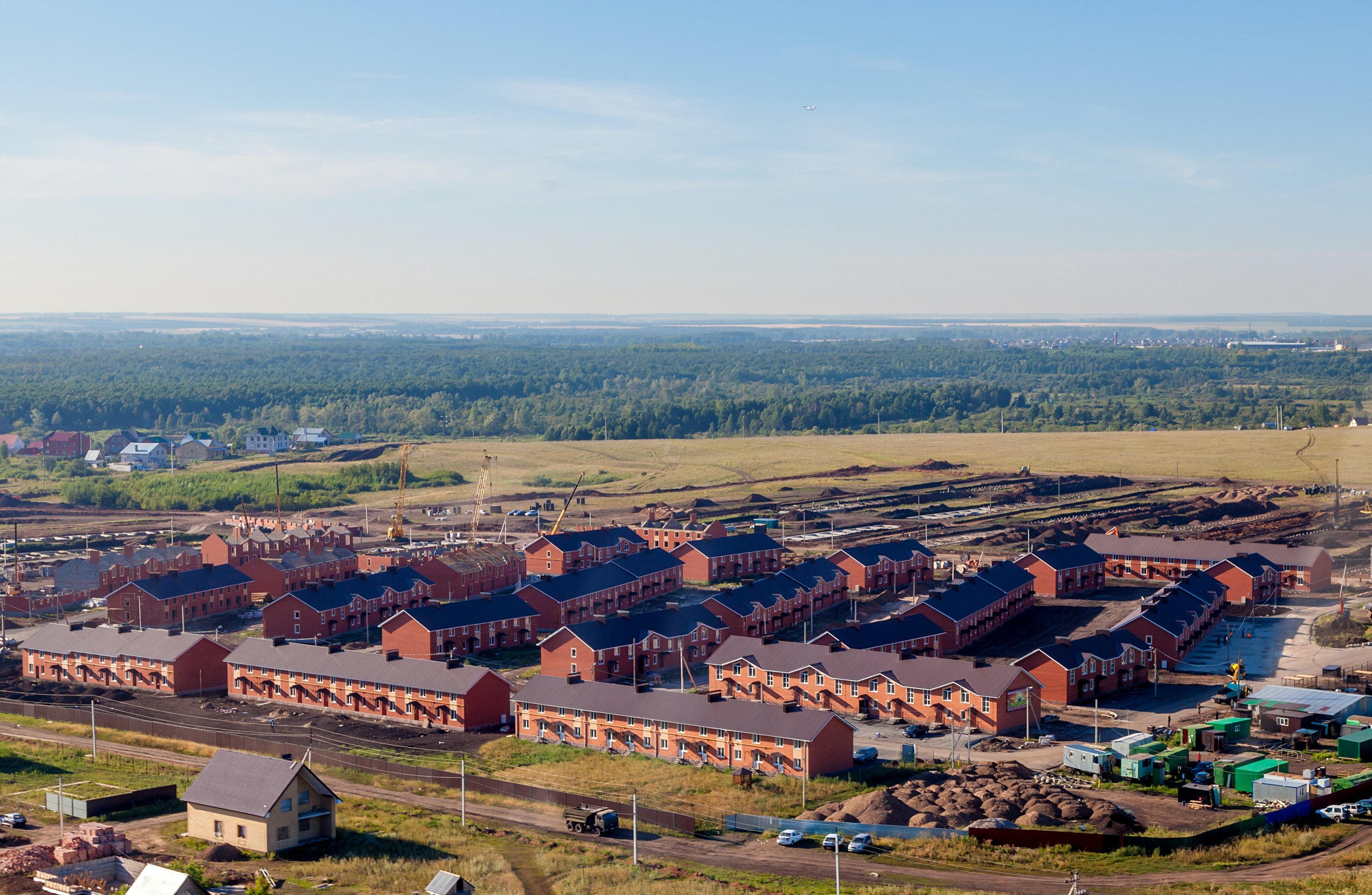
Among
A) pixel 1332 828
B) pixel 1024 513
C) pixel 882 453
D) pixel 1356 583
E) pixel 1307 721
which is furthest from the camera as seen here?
pixel 882 453

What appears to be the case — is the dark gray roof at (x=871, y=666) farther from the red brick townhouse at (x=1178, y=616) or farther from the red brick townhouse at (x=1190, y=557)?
the red brick townhouse at (x=1190, y=557)

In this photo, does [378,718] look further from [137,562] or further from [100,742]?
[137,562]

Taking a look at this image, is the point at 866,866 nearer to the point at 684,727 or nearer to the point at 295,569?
the point at 684,727

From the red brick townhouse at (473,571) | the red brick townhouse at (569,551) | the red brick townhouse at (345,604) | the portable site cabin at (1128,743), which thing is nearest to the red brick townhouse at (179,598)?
the red brick townhouse at (345,604)

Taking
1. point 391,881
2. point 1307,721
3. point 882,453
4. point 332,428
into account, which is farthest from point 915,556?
point 332,428

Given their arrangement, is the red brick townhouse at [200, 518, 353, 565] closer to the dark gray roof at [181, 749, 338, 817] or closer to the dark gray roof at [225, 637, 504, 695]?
the dark gray roof at [225, 637, 504, 695]
